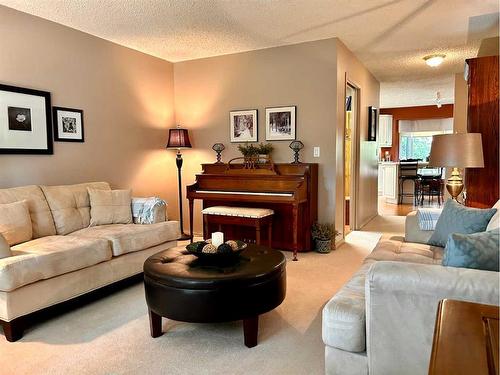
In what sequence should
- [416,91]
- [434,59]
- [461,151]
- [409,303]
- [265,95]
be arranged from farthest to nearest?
[416,91] < [434,59] < [265,95] < [461,151] < [409,303]

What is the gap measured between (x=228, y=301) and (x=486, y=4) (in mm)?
3422

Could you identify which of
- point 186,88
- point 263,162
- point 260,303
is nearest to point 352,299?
point 260,303

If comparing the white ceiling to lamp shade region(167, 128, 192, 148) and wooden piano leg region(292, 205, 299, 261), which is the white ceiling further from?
wooden piano leg region(292, 205, 299, 261)

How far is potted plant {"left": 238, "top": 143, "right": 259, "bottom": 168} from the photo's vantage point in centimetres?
440

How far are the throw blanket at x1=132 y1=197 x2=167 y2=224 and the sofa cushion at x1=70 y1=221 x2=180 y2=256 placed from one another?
141 millimetres

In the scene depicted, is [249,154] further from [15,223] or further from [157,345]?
[157,345]

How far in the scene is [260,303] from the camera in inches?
83.3

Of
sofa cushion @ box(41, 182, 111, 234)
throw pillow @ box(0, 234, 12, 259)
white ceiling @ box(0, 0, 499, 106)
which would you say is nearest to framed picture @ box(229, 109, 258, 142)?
white ceiling @ box(0, 0, 499, 106)

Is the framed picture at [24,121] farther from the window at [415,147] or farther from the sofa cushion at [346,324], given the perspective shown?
the window at [415,147]

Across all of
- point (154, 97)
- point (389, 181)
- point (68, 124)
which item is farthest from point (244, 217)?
point (389, 181)

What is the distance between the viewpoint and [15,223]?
2.74 metres

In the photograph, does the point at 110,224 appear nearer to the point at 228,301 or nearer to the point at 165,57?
the point at 228,301

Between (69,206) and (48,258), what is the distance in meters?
0.98

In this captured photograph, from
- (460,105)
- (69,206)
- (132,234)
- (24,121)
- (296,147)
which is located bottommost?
(132,234)
